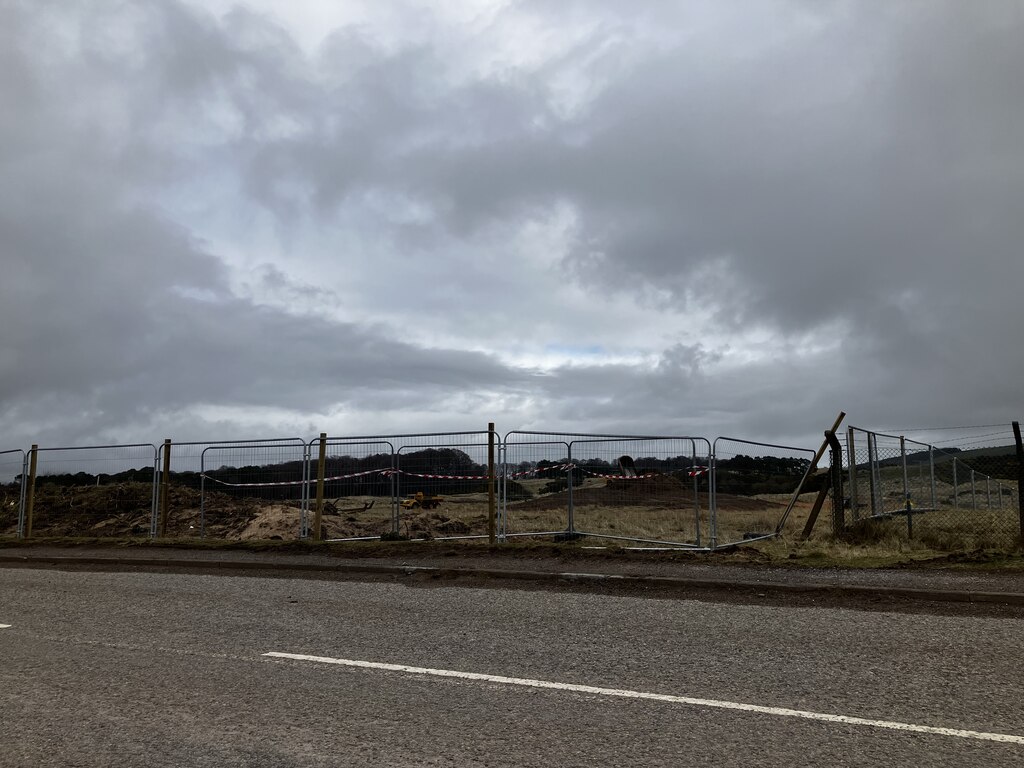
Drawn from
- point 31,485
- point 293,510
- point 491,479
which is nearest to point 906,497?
point 491,479

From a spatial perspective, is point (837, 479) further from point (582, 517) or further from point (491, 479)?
point (491, 479)

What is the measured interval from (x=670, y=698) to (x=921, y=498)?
18.3 meters

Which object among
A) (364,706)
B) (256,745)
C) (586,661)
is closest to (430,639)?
(586,661)

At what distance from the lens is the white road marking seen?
186 inches

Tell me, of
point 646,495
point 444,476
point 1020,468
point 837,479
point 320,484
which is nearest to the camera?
point 1020,468

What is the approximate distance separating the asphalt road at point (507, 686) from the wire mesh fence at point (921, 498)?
6863 millimetres

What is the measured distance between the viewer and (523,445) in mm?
15477

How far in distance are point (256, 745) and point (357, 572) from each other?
8698 millimetres

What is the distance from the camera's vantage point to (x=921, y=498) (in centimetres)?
2075

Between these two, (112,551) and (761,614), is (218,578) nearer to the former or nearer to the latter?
(112,551)

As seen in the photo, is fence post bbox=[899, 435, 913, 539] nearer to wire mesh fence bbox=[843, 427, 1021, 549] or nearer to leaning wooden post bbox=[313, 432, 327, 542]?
wire mesh fence bbox=[843, 427, 1021, 549]

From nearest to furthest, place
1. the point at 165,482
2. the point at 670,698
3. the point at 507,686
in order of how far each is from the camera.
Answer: the point at 670,698 < the point at 507,686 < the point at 165,482

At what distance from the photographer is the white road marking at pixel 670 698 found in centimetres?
472

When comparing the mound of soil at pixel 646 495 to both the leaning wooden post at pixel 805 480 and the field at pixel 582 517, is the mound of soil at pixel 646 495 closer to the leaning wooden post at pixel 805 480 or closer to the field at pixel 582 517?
the field at pixel 582 517
